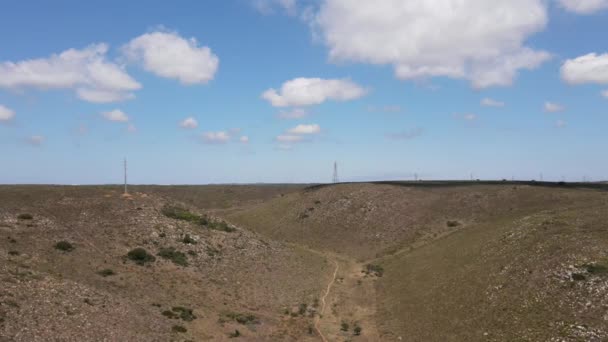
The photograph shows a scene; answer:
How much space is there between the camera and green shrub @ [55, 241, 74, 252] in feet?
158

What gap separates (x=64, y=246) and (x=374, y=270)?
39945 millimetres

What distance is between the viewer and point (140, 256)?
52.3 metres

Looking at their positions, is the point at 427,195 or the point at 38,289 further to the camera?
the point at 427,195

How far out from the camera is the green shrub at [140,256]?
5175 cm

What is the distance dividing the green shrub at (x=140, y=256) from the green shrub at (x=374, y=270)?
29.6m

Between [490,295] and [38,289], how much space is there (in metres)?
38.3

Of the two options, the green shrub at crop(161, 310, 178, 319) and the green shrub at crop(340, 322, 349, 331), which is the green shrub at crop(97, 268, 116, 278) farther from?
the green shrub at crop(340, 322, 349, 331)

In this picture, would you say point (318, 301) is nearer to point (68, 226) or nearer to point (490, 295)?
point (490, 295)

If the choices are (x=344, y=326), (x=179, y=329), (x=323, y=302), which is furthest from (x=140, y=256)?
(x=344, y=326)

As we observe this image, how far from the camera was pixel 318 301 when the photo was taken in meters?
51.8

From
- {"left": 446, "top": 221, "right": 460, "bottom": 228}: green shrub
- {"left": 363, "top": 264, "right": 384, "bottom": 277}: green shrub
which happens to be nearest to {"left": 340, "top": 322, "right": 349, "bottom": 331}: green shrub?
{"left": 363, "top": 264, "right": 384, "bottom": 277}: green shrub

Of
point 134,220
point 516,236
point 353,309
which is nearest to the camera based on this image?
point 353,309

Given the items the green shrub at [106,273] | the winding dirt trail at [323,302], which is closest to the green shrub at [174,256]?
the green shrub at [106,273]

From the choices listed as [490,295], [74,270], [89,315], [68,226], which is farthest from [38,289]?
[490,295]
